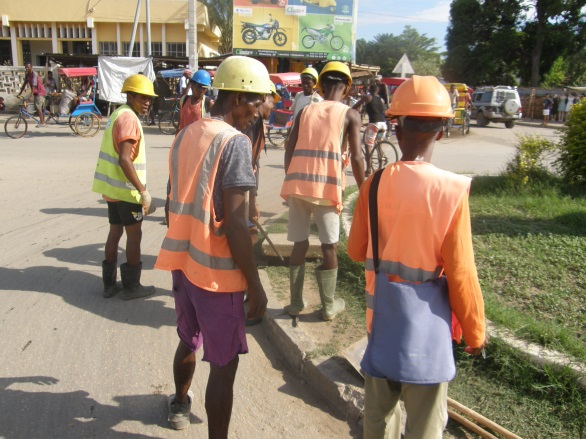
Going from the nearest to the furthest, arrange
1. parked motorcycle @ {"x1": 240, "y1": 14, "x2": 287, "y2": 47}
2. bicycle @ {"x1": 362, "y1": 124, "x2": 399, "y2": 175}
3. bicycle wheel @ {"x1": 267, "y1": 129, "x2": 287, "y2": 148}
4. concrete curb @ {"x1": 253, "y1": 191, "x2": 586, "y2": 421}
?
concrete curb @ {"x1": 253, "y1": 191, "x2": 586, "y2": 421} → bicycle @ {"x1": 362, "y1": 124, "x2": 399, "y2": 175} → bicycle wheel @ {"x1": 267, "y1": 129, "x2": 287, "y2": 148} → parked motorcycle @ {"x1": 240, "y1": 14, "x2": 287, "y2": 47}

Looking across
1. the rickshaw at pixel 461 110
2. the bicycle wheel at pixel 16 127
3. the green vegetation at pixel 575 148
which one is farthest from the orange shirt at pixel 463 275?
the rickshaw at pixel 461 110

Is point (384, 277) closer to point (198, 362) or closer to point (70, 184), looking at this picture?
point (198, 362)

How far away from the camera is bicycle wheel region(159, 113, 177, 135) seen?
59.8 ft

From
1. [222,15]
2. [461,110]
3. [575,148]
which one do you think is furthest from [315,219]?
[222,15]

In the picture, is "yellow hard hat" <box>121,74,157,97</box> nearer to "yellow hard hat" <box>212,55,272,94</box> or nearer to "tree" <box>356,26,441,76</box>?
"yellow hard hat" <box>212,55,272,94</box>

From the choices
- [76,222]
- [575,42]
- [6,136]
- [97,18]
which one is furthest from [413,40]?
[76,222]

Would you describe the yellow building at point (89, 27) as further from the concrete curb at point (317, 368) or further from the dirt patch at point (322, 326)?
the concrete curb at point (317, 368)

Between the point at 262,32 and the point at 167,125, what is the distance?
9351 mm

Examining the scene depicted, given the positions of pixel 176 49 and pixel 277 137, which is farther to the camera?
pixel 176 49

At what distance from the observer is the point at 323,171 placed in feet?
12.3

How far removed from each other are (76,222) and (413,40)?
91.4 metres

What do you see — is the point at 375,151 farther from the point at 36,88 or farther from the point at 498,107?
the point at 498,107

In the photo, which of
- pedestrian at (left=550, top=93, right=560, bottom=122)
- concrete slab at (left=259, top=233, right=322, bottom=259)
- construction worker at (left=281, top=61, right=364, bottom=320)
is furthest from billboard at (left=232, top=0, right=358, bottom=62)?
construction worker at (left=281, top=61, right=364, bottom=320)

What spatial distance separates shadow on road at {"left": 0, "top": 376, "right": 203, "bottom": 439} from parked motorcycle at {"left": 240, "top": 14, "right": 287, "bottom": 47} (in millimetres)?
24903
